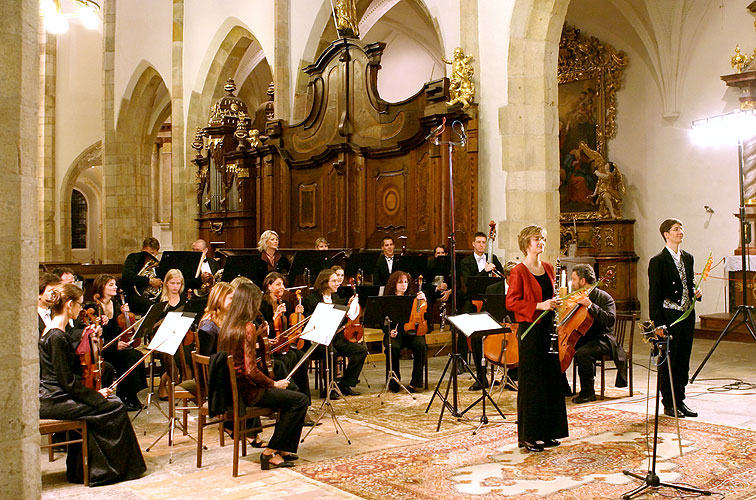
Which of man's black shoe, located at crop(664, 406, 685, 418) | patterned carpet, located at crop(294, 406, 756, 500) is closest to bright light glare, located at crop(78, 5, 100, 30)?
patterned carpet, located at crop(294, 406, 756, 500)

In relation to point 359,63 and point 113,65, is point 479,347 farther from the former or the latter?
point 113,65

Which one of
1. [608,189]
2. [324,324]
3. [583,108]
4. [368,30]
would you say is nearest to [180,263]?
[324,324]

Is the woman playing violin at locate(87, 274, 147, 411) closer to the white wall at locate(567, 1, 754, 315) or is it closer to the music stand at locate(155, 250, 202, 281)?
the music stand at locate(155, 250, 202, 281)

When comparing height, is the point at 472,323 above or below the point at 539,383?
above

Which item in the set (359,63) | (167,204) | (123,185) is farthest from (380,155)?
(167,204)

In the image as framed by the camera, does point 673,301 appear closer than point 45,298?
No

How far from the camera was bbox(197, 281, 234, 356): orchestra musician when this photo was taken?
582 cm

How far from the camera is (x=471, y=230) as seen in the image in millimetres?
10344

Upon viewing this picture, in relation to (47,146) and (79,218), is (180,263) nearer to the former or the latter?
(47,146)

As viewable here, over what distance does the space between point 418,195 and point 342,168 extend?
1.86 metres

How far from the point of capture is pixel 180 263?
9703 mm

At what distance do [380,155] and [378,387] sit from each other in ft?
15.9

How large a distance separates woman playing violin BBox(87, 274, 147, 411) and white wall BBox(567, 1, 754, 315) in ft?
32.3

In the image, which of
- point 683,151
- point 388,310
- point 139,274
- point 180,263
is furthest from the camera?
point 683,151
